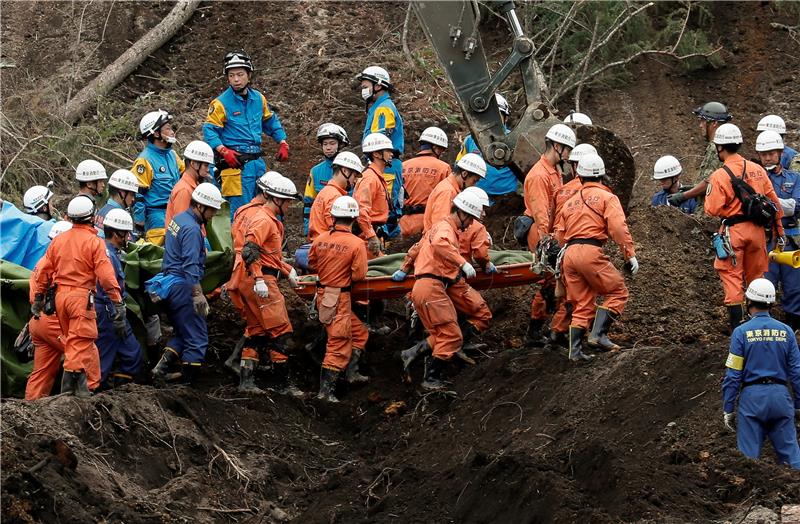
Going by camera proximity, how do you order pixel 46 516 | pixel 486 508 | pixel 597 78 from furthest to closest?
pixel 597 78 → pixel 486 508 → pixel 46 516

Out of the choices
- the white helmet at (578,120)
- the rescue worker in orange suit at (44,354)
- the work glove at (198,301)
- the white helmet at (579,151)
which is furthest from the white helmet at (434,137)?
the rescue worker in orange suit at (44,354)

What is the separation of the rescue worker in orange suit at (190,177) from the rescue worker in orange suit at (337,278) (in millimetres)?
1337

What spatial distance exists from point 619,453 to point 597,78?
11737 mm

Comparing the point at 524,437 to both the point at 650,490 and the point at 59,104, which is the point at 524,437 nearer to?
the point at 650,490

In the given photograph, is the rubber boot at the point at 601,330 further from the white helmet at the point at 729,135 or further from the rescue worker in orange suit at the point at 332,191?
the rescue worker in orange suit at the point at 332,191

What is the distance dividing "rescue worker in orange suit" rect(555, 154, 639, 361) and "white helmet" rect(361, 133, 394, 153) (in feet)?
8.03

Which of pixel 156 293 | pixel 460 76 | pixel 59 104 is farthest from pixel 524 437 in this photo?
pixel 59 104

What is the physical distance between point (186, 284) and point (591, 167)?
4.05m

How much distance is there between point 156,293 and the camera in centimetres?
1246

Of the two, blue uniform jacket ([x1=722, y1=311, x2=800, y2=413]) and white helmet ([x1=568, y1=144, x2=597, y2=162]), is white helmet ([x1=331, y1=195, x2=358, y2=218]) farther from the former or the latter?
blue uniform jacket ([x1=722, y1=311, x2=800, y2=413])

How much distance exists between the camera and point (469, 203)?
13.0 m

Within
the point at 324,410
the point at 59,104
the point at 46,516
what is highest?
the point at 59,104

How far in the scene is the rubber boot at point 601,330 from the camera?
12734mm

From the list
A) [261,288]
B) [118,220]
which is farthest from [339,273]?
[118,220]
